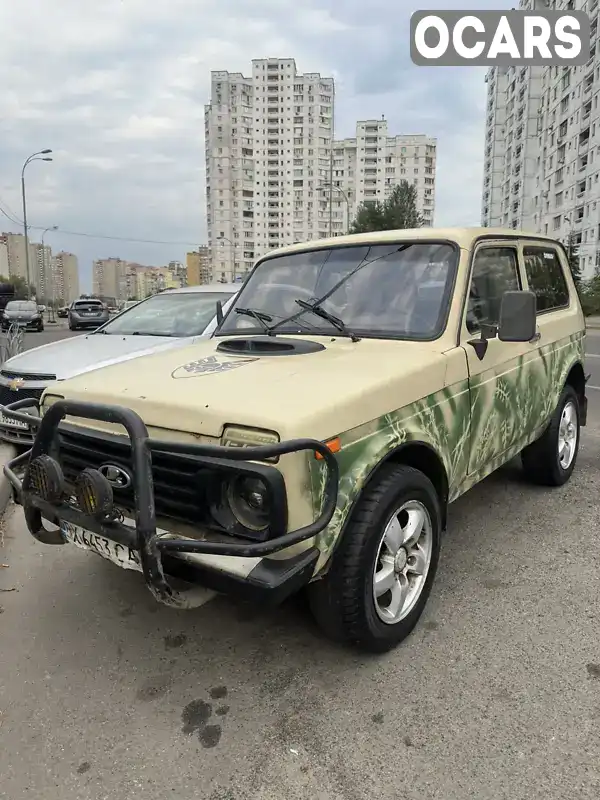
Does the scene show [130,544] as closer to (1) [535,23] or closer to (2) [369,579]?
(2) [369,579]

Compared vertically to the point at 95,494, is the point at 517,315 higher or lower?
higher

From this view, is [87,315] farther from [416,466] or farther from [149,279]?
[149,279]

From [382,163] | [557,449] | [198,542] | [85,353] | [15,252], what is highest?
[382,163]

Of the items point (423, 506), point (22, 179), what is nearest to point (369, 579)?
point (423, 506)

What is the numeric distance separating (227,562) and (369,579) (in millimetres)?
677

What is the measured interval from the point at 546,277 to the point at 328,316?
7.03 ft

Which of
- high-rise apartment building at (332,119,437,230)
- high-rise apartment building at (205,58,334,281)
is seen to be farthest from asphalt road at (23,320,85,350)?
high-rise apartment building at (332,119,437,230)

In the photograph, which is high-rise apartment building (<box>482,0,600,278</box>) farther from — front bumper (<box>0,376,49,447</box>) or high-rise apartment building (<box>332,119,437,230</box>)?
front bumper (<box>0,376,49,447</box>)

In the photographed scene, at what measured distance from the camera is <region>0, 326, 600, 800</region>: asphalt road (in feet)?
6.86

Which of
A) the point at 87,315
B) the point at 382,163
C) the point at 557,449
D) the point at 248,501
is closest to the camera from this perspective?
the point at 248,501

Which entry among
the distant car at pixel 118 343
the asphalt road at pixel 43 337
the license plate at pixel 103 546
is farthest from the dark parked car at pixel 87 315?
the license plate at pixel 103 546

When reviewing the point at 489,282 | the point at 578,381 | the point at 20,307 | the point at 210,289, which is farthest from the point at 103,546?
the point at 20,307

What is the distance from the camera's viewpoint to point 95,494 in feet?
7.55

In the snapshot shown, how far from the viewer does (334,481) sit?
223cm
